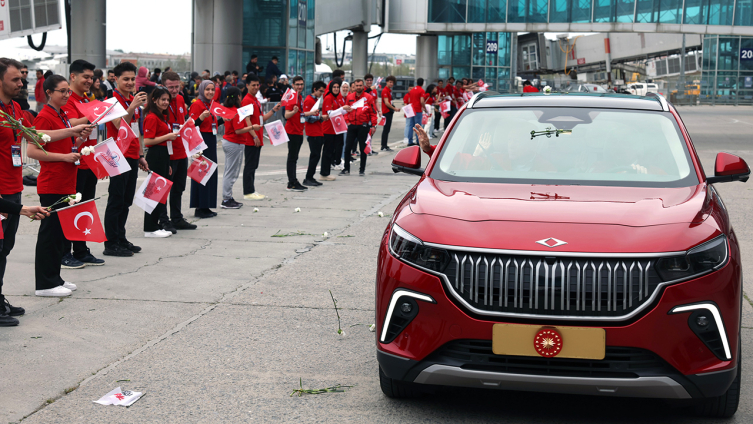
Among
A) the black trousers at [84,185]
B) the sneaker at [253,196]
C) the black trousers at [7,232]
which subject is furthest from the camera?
the sneaker at [253,196]

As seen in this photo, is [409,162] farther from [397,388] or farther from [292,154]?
[292,154]

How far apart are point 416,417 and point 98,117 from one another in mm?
4574

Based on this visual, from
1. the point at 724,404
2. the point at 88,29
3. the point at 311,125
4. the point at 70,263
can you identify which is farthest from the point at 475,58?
the point at 724,404

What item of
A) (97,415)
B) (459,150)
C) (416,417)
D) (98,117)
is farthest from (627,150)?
(98,117)

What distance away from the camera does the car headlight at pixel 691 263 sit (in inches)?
143

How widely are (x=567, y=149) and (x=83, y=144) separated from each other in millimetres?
5180

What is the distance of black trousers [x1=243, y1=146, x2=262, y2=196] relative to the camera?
12.4 meters

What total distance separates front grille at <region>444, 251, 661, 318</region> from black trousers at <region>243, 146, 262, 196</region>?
9030 mm

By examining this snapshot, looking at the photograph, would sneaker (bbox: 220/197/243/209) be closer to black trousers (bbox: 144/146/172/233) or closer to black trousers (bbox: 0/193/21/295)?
black trousers (bbox: 144/146/172/233)

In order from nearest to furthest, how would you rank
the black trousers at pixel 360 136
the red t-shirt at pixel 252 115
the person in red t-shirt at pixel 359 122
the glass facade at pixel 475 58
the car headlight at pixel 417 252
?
the car headlight at pixel 417 252 < the red t-shirt at pixel 252 115 < the person in red t-shirt at pixel 359 122 < the black trousers at pixel 360 136 < the glass facade at pixel 475 58

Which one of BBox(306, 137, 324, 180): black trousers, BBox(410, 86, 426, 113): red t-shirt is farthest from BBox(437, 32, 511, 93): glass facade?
BBox(306, 137, 324, 180): black trousers

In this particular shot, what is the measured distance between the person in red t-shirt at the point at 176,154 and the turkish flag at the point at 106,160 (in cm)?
199

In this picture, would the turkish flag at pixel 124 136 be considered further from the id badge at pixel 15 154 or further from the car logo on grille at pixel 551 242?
the car logo on grille at pixel 551 242

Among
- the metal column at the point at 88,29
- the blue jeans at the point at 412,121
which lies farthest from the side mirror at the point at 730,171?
the metal column at the point at 88,29
